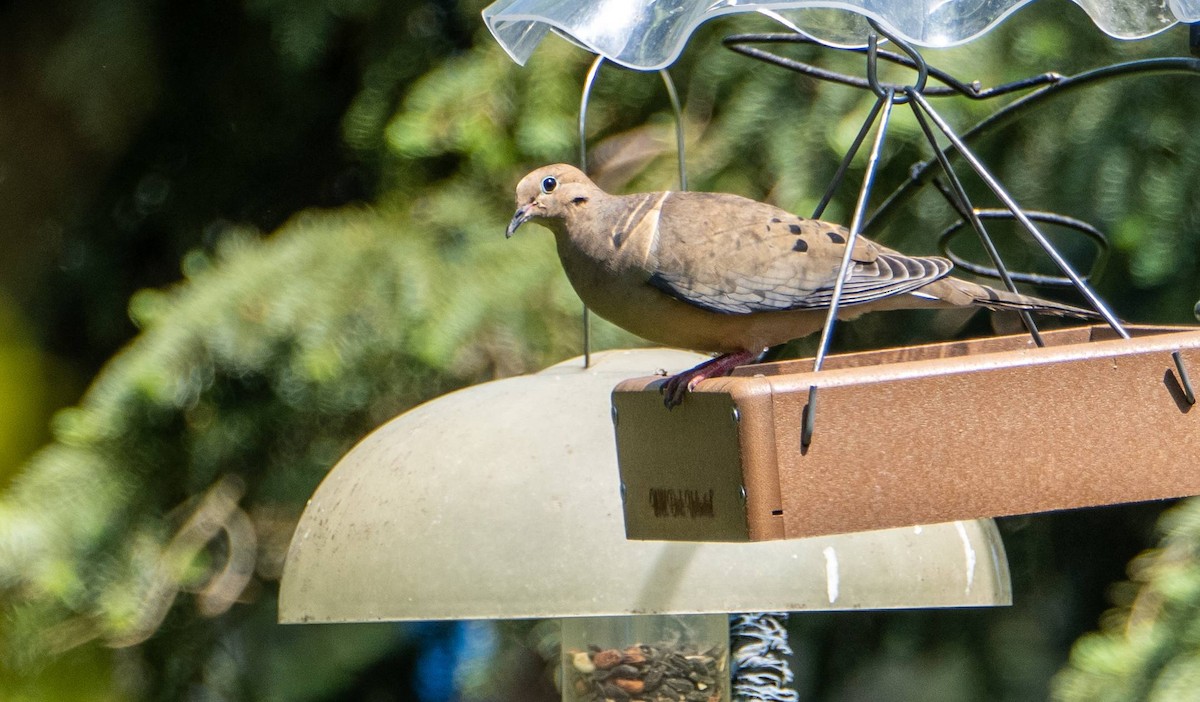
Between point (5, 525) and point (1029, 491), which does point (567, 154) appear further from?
point (1029, 491)

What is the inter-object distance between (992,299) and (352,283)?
1.86 meters

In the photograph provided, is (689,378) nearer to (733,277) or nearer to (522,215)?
(733,277)

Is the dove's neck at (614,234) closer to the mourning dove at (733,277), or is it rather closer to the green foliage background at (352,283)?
the mourning dove at (733,277)

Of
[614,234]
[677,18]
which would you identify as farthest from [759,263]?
[677,18]

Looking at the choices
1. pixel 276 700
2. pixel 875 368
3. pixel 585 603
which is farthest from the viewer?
pixel 276 700

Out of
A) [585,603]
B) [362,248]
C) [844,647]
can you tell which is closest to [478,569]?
[585,603]

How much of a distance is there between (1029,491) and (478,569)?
639 mm

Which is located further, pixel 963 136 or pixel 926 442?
pixel 963 136

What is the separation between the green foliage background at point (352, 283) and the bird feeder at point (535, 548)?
3.37 ft

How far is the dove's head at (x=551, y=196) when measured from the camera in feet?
6.55

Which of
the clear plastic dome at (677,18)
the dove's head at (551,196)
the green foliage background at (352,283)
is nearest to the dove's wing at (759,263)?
the dove's head at (551,196)

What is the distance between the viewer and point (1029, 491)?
152cm

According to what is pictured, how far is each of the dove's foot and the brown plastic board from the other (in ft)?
0.05

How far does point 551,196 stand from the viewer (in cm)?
200
